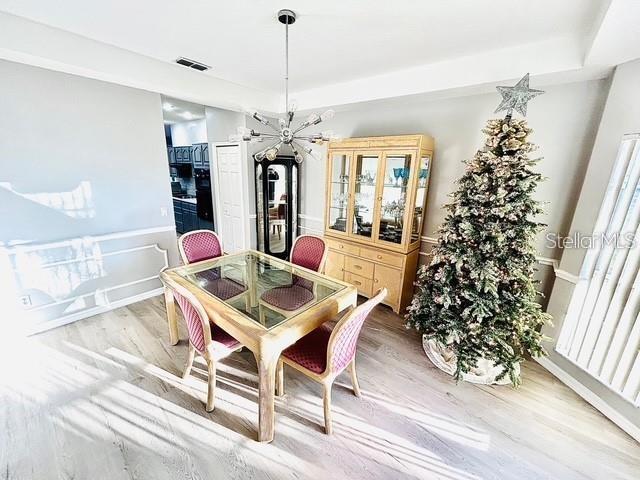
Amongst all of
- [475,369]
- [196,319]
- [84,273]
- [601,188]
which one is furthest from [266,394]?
[601,188]

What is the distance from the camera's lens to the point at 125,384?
6.71 feet

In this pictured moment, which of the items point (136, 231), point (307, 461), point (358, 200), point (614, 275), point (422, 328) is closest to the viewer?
point (307, 461)

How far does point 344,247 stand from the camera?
347cm

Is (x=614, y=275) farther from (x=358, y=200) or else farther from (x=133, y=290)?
(x=133, y=290)

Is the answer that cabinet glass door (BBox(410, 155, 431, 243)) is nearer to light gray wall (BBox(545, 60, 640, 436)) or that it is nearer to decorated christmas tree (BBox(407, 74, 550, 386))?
decorated christmas tree (BBox(407, 74, 550, 386))

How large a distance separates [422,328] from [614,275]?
1360 mm

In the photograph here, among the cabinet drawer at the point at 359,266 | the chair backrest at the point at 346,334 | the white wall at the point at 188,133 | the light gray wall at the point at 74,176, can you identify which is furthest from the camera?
the white wall at the point at 188,133

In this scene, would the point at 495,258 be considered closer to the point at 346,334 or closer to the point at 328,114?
the point at 346,334

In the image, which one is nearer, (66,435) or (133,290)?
(66,435)

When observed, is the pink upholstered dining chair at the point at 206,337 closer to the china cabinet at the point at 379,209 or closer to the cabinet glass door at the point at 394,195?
the china cabinet at the point at 379,209

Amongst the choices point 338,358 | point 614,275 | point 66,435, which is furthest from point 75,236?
point 614,275

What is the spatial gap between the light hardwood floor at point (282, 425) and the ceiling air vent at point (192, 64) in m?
2.67

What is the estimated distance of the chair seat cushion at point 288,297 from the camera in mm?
1909

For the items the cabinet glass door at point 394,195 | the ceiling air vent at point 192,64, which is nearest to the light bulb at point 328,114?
the cabinet glass door at point 394,195
